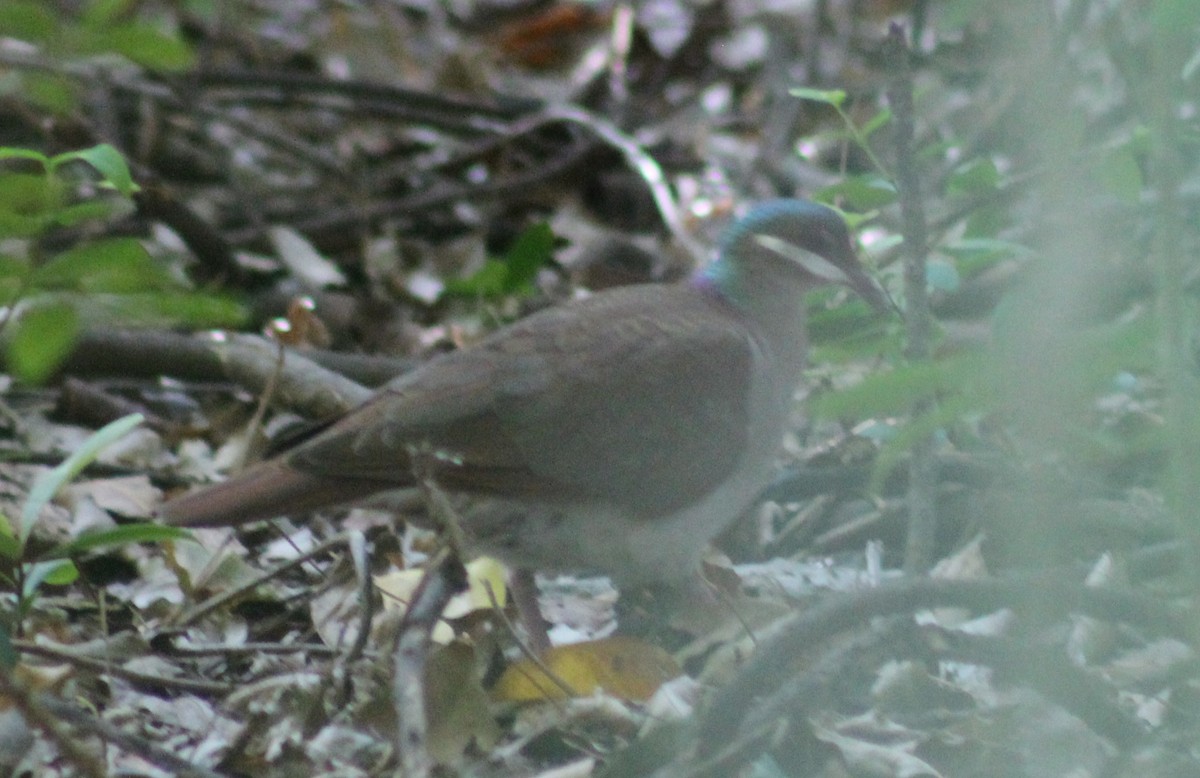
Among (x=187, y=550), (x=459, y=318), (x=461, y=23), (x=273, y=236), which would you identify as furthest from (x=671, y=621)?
(x=461, y=23)

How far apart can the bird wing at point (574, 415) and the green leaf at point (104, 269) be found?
131 centimetres

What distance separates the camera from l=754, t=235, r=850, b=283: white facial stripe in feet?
13.7

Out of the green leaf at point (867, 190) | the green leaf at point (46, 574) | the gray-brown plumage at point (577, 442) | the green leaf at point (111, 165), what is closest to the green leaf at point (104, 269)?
the green leaf at point (111, 165)

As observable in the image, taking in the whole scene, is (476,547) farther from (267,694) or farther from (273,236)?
(273,236)

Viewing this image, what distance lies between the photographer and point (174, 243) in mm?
6410

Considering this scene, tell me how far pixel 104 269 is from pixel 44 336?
0.48 feet

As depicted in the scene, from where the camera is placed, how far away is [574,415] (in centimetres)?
363

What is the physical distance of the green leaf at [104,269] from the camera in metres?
2.08

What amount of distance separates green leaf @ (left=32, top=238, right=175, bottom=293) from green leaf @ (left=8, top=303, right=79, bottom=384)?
0.18ft

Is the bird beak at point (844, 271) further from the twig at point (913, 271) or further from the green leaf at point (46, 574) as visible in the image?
the green leaf at point (46, 574)

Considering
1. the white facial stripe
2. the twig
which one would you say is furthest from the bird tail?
the white facial stripe

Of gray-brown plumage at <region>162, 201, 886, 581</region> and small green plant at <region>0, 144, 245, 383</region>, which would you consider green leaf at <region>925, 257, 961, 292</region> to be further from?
small green plant at <region>0, 144, 245, 383</region>

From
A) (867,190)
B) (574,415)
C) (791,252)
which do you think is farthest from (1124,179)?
(574,415)

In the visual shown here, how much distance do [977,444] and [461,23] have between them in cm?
679
